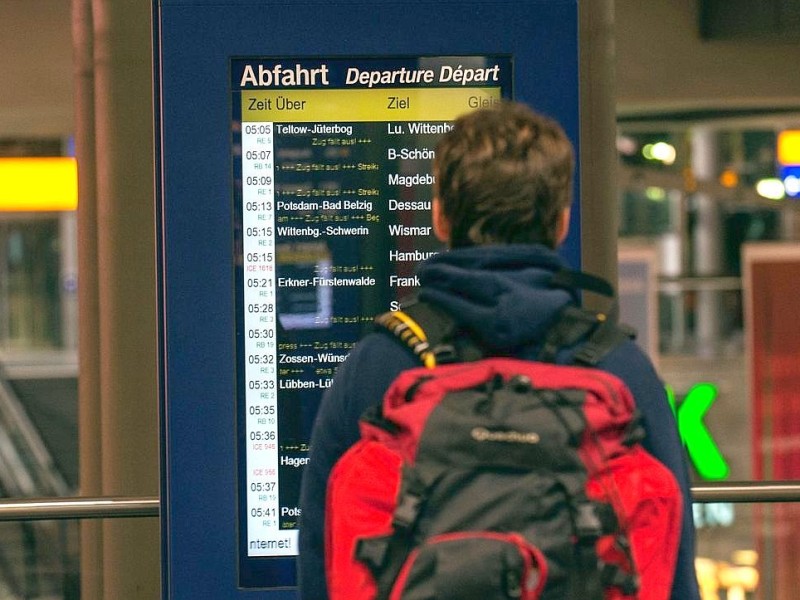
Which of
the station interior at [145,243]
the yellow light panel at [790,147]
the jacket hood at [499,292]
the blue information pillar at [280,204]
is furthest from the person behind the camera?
the yellow light panel at [790,147]

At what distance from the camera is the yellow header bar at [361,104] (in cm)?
255

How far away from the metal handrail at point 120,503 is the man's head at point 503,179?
1526 mm

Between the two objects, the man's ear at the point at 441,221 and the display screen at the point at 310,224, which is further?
the display screen at the point at 310,224

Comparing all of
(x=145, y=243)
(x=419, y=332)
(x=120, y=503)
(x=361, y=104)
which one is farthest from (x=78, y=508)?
(x=419, y=332)

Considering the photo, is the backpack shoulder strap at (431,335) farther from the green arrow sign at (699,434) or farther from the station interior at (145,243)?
the green arrow sign at (699,434)

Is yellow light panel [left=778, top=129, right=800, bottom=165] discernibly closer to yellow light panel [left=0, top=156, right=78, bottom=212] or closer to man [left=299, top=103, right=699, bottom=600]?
yellow light panel [left=0, top=156, right=78, bottom=212]

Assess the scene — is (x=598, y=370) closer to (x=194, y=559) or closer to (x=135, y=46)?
(x=194, y=559)

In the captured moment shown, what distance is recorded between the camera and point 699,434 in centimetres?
875

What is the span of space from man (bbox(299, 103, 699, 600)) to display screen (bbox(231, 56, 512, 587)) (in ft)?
3.06

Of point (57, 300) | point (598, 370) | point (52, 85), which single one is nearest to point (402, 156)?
point (598, 370)

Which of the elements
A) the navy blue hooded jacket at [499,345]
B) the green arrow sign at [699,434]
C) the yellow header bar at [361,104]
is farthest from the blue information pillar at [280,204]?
the green arrow sign at [699,434]

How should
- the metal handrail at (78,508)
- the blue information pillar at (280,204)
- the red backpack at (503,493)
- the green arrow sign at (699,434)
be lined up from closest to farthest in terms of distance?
the red backpack at (503,493)
the blue information pillar at (280,204)
the metal handrail at (78,508)
the green arrow sign at (699,434)

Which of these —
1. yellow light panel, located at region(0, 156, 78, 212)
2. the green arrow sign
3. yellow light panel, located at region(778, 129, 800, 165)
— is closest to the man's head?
the green arrow sign

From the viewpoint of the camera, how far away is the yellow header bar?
2.55 metres
